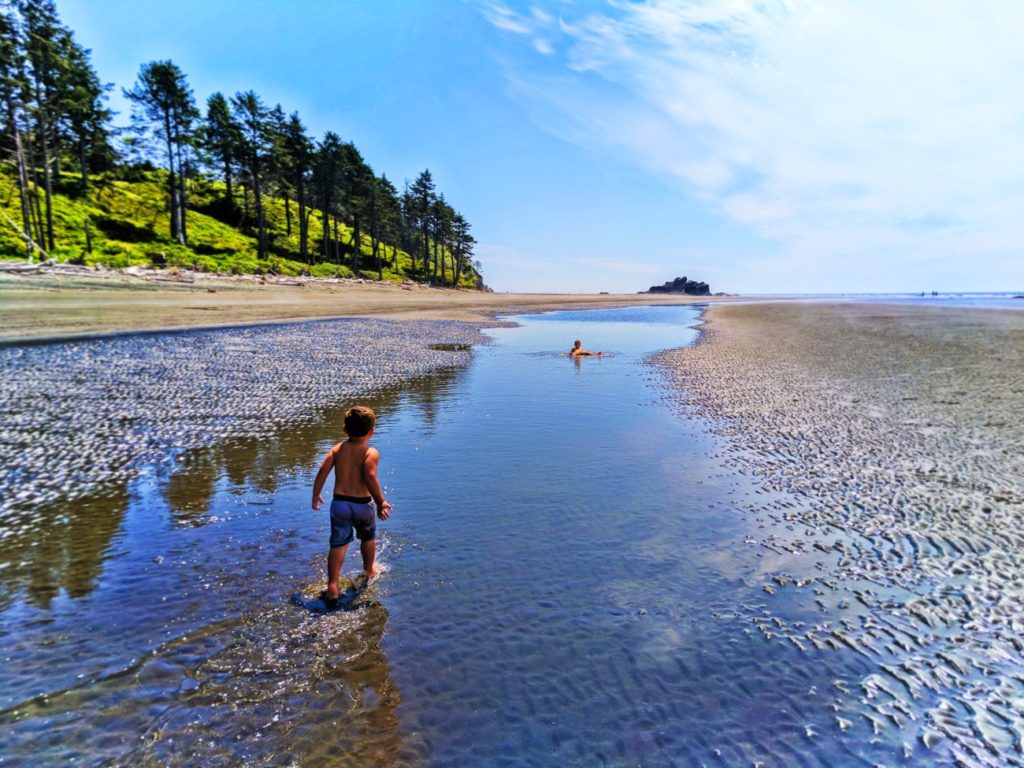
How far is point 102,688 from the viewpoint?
163 inches

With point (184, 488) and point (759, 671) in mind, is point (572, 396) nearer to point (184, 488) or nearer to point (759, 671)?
point (184, 488)

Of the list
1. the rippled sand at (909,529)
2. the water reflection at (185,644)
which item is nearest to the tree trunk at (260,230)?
the rippled sand at (909,529)

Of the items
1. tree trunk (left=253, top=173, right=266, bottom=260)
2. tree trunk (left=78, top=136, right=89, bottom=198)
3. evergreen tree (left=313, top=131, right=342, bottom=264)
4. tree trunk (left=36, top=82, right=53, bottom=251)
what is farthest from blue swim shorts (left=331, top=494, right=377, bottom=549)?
evergreen tree (left=313, top=131, right=342, bottom=264)

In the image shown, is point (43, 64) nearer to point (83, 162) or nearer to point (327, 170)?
point (83, 162)

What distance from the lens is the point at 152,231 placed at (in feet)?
208

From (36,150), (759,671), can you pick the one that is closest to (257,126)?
(36,150)

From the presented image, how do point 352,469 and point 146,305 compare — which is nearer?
point 352,469

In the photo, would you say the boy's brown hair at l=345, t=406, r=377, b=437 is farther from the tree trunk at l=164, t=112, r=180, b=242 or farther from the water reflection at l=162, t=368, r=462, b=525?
the tree trunk at l=164, t=112, r=180, b=242

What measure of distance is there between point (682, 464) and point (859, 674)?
595 cm

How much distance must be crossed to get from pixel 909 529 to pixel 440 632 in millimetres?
6779

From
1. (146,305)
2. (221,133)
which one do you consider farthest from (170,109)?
(146,305)

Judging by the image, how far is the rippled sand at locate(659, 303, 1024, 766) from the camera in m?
4.34

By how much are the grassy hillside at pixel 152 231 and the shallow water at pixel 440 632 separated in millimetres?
50440

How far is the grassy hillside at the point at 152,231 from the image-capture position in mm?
50875
